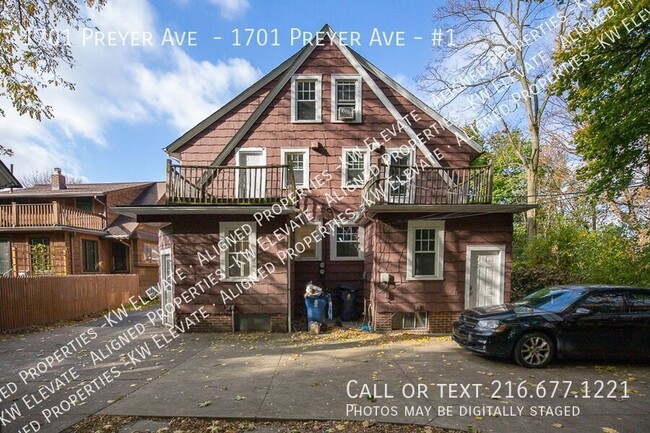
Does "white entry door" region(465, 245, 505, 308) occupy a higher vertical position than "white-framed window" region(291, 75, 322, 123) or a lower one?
lower

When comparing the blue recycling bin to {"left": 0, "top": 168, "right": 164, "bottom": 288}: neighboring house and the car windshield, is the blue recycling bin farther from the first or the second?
{"left": 0, "top": 168, "right": 164, "bottom": 288}: neighboring house

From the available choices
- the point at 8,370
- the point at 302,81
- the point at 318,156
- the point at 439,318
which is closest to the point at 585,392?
the point at 439,318

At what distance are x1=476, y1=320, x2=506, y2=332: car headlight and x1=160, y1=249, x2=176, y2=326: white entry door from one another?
777cm

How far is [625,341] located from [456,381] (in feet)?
11.8

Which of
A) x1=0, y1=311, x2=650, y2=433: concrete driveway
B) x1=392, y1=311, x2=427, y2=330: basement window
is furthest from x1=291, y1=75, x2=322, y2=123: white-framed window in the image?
x1=0, y1=311, x2=650, y2=433: concrete driveway

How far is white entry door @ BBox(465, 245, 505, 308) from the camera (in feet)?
29.5

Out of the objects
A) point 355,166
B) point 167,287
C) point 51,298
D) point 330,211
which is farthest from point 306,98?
point 51,298

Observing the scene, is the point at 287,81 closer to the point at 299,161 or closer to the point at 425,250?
the point at 299,161

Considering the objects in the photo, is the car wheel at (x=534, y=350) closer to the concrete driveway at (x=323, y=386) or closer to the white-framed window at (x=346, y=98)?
the concrete driveway at (x=323, y=386)

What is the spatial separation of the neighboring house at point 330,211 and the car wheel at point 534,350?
2.85m

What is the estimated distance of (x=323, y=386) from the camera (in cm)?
516

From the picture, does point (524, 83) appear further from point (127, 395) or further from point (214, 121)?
point (127, 395)

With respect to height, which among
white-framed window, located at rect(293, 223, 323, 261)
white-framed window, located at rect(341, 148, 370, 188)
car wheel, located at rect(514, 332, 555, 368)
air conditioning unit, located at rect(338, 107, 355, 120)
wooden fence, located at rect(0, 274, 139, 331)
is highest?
air conditioning unit, located at rect(338, 107, 355, 120)

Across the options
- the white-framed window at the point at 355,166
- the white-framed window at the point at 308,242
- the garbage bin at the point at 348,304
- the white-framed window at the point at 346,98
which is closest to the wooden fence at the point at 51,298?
the white-framed window at the point at 308,242
